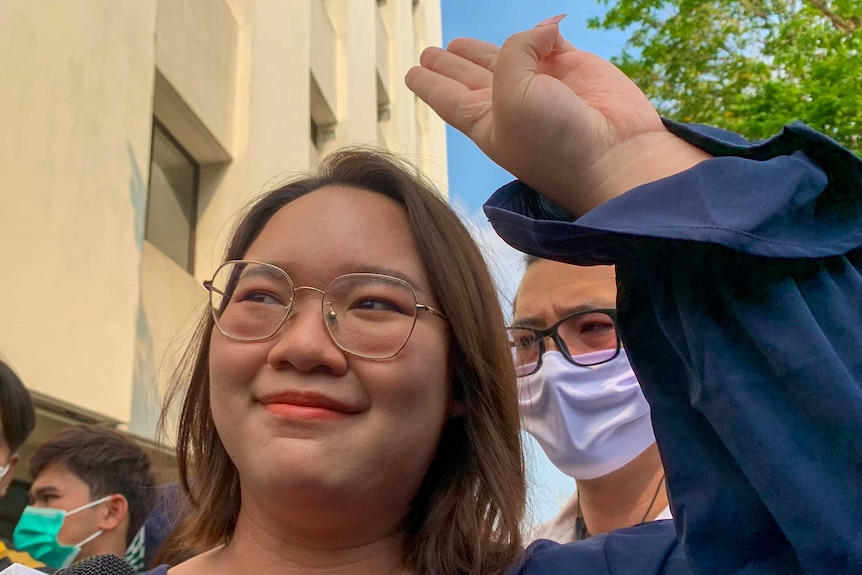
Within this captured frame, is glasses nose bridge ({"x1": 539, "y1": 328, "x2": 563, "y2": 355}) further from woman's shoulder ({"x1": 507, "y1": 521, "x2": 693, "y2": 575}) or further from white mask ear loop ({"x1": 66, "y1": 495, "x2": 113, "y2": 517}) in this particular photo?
white mask ear loop ({"x1": 66, "y1": 495, "x2": 113, "y2": 517})

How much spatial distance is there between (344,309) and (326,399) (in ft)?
0.52

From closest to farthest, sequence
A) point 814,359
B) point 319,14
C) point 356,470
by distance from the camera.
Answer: point 814,359
point 356,470
point 319,14

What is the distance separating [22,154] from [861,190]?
484 cm

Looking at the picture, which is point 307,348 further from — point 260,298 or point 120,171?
point 120,171

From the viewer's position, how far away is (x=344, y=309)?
1.32 metres

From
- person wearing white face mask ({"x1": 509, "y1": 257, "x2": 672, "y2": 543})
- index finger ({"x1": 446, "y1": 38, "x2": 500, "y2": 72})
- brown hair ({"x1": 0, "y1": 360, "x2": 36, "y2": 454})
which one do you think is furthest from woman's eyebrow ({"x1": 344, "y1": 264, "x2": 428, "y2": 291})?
brown hair ({"x1": 0, "y1": 360, "x2": 36, "y2": 454})

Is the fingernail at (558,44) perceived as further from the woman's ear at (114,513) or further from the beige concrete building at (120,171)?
the woman's ear at (114,513)

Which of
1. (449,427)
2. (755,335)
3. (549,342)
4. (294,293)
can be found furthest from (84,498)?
(755,335)

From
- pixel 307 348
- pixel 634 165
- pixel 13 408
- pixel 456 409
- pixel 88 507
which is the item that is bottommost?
pixel 88 507

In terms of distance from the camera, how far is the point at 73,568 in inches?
49.1

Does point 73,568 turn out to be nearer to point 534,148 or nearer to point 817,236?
point 534,148

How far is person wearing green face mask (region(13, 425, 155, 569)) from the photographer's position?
3162 millimetres

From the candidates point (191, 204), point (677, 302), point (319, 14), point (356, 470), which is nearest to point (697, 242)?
point (677, 302)

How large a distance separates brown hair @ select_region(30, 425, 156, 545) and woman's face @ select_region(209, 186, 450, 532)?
223cm
